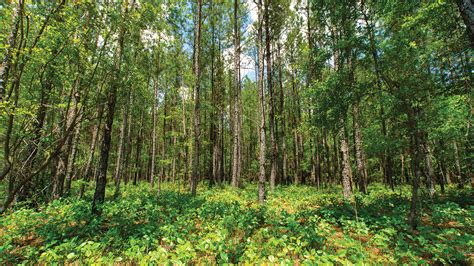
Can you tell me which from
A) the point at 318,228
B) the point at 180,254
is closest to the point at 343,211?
the point at 318,228

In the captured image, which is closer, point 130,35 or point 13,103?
point 13,103

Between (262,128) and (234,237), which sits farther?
(262,128)

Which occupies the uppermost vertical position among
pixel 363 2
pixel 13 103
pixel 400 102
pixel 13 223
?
pixel 363 2

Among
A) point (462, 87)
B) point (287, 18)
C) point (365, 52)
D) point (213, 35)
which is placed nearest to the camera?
point (462, 87)

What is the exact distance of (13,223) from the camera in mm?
6309

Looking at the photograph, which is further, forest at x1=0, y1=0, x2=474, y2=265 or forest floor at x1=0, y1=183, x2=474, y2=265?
forest floor at x1=0, y1=183, x2=474, y2=265

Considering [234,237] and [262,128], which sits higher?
[262,128]

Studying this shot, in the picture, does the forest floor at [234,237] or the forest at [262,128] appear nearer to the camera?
the forest at [262,128]

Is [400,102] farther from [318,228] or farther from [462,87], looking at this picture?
[318,228]

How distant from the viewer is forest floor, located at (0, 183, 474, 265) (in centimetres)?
388

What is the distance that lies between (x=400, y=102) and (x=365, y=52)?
85.9 inches

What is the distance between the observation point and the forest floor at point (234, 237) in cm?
388

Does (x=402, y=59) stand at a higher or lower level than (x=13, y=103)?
higher

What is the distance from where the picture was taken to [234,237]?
5633mm
